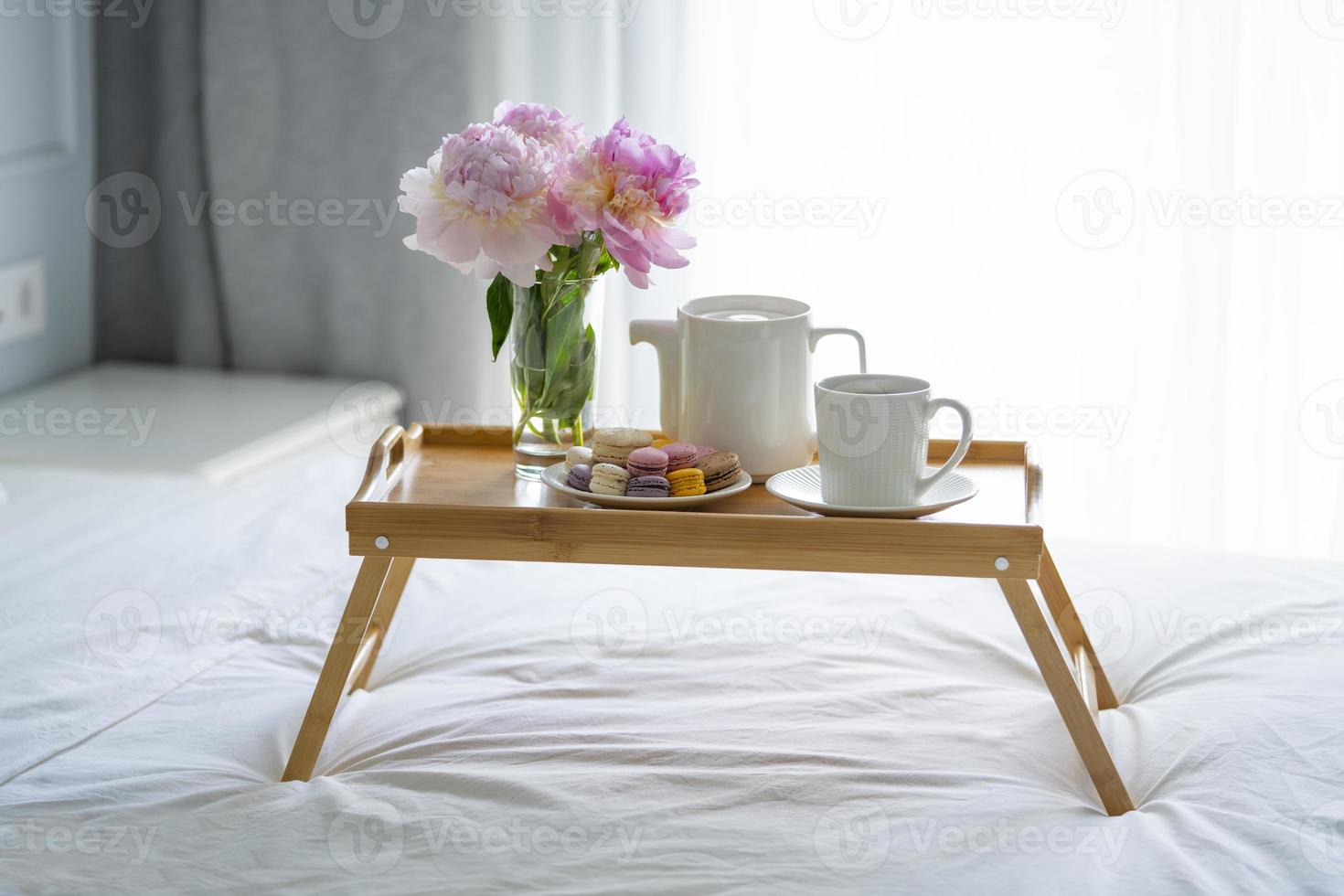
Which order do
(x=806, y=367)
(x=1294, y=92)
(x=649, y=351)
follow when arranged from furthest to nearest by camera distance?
1. (x=649, y=351)
2. (x=1294, y=92)
3. (x=806, y=367)

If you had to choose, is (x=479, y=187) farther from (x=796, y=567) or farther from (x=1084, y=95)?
(x=1084, y=95)

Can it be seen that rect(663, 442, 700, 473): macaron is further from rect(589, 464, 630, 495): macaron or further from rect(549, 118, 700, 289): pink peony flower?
rect(549, 118, 700, 289): pink peony flower

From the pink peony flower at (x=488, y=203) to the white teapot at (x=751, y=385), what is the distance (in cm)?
17

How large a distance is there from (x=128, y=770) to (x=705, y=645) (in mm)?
575

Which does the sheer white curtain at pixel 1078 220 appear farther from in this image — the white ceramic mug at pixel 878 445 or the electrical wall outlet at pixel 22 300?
the white ceramic mug at pixel 878 445

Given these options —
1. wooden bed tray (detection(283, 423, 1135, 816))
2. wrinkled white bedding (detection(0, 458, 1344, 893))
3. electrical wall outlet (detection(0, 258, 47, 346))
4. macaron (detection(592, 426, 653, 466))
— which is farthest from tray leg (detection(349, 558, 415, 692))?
electrical wall outlet (detection(0, 258, 47, 346))

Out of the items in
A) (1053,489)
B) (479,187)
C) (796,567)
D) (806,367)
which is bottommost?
(1053,489)

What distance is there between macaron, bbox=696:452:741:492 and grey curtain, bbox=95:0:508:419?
4.92 feet

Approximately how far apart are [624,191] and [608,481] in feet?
0.87

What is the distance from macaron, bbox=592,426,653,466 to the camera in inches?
48.4

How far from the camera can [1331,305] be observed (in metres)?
2.33

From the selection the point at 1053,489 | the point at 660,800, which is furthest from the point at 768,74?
the point at 660,800

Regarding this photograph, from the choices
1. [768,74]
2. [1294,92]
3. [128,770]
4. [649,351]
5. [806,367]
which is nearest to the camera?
[128,770]

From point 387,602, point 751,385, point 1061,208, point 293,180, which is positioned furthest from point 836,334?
point 293,180
